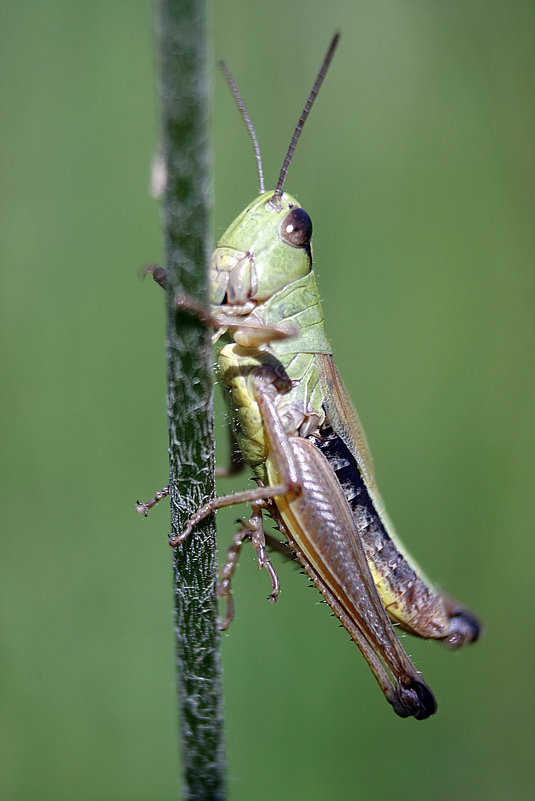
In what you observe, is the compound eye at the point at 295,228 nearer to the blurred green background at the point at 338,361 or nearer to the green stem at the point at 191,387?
the blurred green background at the point at 338,361

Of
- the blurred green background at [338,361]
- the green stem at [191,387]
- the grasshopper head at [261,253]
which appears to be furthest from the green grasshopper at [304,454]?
the blurred green background at [338,361]

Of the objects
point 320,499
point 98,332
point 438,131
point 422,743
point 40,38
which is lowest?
point 422,743

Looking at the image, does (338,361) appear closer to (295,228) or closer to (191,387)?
(295,228)

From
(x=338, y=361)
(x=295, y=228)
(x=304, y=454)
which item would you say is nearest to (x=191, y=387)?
(x=304, y=454)

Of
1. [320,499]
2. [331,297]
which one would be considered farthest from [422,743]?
[331,297]

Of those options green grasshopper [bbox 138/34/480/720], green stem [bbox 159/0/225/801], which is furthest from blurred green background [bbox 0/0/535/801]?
green stem [bbox 159/0/225/801]

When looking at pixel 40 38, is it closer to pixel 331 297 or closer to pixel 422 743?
pixel 331 297
